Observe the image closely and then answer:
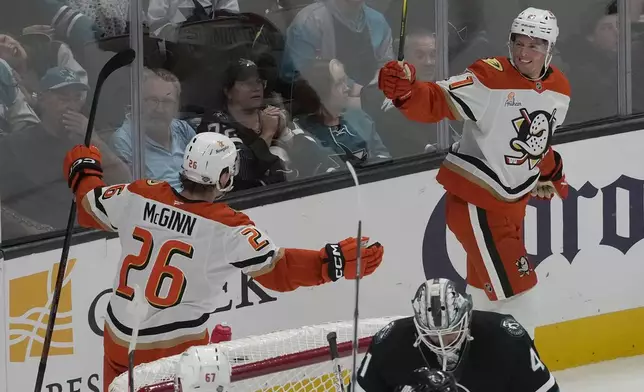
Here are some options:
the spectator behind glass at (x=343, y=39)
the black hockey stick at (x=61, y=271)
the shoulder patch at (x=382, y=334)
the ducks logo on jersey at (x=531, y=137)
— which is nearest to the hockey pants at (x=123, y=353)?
→ the black hockey stick at (x=61, y=271)

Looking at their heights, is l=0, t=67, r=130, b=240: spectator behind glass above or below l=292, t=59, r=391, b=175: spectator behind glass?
below

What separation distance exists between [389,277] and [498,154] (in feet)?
3.04

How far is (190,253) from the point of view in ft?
13.8

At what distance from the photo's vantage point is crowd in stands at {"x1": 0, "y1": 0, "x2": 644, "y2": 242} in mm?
4875

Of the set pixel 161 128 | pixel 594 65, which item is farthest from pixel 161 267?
pixel 594 65

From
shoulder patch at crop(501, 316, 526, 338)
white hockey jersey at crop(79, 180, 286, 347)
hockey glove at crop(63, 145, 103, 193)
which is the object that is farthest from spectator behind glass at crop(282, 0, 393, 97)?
shoulder patch at crop(501, 316, 526, 338)

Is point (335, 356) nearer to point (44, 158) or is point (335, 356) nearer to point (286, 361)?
point (286, 361)

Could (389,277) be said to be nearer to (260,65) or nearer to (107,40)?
(260,65)

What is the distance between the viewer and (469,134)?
486 centimetres

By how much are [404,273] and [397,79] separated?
133 centimetres

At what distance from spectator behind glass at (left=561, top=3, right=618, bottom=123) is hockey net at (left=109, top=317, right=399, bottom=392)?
1949 mm

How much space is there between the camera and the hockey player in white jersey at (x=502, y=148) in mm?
4723

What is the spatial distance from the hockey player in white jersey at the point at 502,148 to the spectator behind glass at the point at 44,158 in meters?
1.15

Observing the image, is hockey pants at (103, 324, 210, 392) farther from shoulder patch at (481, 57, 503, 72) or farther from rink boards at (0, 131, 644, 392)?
shoulder patch at (481, 57, 503, 72)
